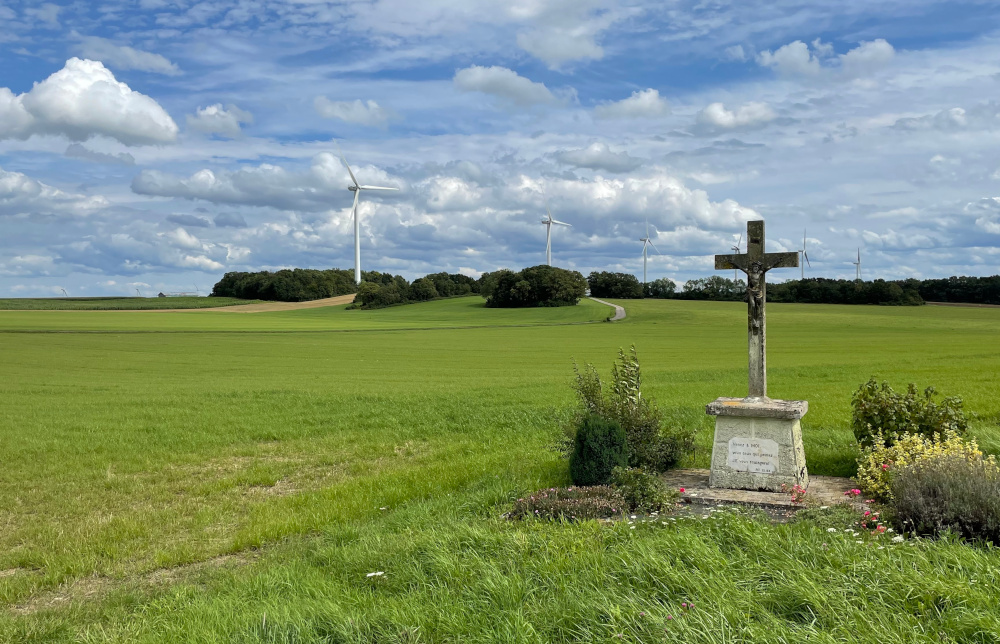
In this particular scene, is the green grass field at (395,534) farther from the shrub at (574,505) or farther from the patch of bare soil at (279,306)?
the patch of bare soil at (279,306)

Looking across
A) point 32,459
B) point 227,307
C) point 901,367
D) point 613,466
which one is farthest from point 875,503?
point 227,307

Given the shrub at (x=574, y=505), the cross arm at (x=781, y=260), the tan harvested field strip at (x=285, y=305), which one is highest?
the cross arm at (x=781, y=260)

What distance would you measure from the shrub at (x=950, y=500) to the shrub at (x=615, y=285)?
432 ft

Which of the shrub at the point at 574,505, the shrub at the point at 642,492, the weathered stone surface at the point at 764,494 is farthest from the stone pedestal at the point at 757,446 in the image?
the shrub at the point at 574,505

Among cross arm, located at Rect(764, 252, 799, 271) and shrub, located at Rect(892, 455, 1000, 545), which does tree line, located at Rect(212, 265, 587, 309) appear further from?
shrub, located at Rect(892, 455, 1000, 545)

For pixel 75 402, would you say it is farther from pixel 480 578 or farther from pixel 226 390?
pixel 480 578

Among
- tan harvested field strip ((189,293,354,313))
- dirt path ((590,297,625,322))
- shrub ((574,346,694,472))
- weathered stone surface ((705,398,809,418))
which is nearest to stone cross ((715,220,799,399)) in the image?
weathered stone surface ((705,398,809,418))

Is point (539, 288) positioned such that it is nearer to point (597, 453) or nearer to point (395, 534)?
point (597, 453)

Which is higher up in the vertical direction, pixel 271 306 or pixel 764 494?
pixel 271 306

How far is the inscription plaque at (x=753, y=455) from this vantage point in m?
10.0

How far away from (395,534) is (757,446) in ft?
16.4

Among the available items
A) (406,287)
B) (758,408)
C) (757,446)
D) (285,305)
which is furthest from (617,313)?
(758,408)

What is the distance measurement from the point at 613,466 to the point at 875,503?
326cm

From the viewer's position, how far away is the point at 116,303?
138375 millimetres
